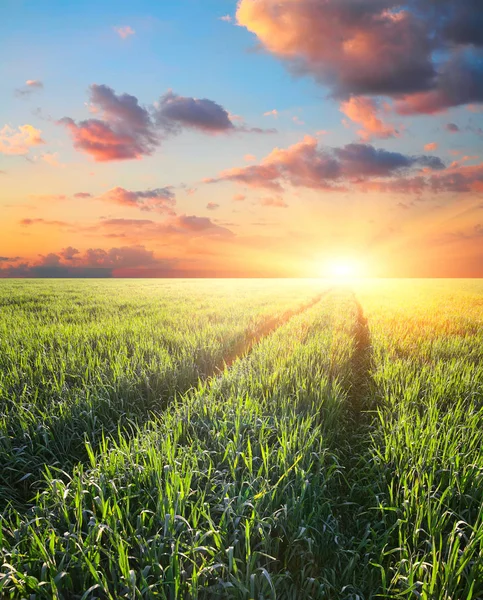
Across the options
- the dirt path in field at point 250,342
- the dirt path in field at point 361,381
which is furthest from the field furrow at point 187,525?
the dirt path in field at point 250,342

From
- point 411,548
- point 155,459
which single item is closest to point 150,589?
point 155,459

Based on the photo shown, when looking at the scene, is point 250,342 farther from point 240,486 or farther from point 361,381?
point 240,486

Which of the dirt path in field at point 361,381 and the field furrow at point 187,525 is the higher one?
the field furrow at point 187,525

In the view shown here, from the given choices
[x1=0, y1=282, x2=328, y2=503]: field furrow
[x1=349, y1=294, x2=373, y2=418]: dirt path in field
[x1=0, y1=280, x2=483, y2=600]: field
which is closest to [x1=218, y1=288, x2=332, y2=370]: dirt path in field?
[x1=0, y1=282, x2=328, y2=503]: field furrow

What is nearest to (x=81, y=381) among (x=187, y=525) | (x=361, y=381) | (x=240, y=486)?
(x=240, y=486)

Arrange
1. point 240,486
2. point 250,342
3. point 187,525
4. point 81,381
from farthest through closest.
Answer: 1. point 250,342
2. point 81,381
3. point 240,486
4. point 187,525

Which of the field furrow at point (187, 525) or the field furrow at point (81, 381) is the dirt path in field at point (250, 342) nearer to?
the field furrow at point (81, 381)

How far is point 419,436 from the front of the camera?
362cm

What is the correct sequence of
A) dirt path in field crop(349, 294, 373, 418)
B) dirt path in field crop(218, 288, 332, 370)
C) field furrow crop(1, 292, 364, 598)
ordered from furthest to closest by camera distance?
dirt path in field crop(218, 288, 332, 370), dirt path in field crop(349, 294, 373, 418), field furrow crop(1, 292, 364, 598)

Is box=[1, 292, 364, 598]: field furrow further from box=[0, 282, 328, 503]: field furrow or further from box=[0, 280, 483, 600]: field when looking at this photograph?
box=[0, 282, 328, 503]: field furrow

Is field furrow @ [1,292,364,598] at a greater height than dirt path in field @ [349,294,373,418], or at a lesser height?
greater

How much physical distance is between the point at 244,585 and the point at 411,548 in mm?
1308

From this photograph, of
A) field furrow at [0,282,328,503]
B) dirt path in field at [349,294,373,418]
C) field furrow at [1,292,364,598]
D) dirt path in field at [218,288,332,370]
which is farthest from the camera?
dirt path in field at [218,288,332,370]

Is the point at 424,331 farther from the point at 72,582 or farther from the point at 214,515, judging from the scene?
the point at 72,582
